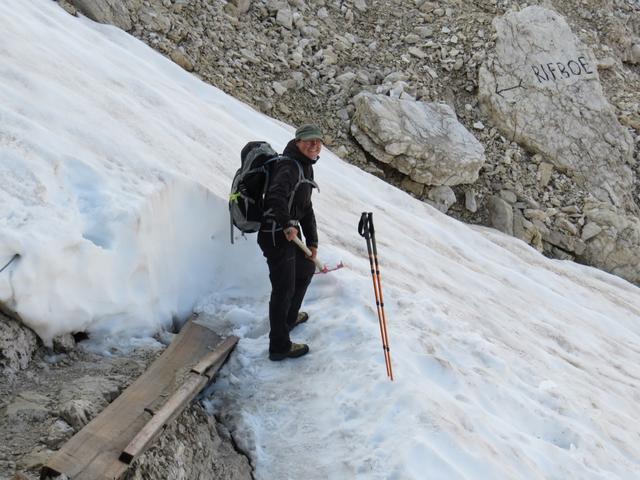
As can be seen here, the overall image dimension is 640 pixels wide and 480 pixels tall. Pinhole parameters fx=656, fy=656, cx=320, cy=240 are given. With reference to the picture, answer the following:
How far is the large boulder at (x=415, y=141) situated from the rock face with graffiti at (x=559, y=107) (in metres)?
2.60

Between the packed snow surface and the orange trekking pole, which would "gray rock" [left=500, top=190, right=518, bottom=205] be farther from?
the orange trekking pole

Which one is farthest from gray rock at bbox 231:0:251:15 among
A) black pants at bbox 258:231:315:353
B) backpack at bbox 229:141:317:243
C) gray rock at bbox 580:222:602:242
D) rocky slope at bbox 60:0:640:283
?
black pants at bbox 258:231:315:353

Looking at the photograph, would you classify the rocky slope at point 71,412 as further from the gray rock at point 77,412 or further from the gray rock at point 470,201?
the gray rock at point 470,201

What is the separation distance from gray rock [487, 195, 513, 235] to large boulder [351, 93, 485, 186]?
29.9 inches

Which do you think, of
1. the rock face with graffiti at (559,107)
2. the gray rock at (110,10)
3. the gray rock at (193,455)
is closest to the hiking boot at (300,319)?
the gray rock at (193,455)

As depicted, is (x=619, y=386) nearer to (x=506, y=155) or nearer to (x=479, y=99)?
(x=506, y=155)

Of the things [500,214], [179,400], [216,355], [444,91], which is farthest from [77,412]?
[444,91]

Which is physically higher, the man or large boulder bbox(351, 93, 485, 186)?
large boulder bbox(351, 93, 485, 186)

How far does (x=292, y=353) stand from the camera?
19.0 feet

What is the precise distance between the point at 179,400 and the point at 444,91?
1388cm

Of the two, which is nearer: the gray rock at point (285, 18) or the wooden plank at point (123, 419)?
the wooden plank at point (123, 419)

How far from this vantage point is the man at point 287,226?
5.40 metres

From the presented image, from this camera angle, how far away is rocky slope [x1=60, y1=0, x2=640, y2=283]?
14.7m

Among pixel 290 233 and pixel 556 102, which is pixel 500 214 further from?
pixel 290 233
